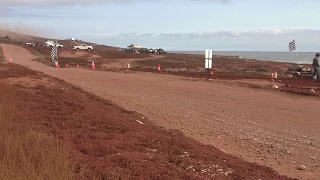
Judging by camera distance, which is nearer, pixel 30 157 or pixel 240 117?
pixel 30 157

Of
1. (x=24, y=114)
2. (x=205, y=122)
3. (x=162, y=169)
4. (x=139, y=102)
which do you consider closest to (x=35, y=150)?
(x=162, y=169)

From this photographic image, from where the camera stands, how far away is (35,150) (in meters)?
5.08

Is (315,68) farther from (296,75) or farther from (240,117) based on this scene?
(240,117)

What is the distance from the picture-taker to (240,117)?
1253 centimetres

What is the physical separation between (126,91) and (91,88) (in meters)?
1.72

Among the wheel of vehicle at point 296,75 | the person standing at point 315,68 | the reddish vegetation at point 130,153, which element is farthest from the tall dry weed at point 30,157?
the wheel of vehicle at point 296,75

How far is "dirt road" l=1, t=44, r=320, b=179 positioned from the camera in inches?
326

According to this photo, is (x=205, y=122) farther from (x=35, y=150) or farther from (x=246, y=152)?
(x=35, y=150)

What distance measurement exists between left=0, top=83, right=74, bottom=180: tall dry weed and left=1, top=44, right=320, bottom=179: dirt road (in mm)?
4103

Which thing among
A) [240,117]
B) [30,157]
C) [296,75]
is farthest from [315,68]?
[30,157]

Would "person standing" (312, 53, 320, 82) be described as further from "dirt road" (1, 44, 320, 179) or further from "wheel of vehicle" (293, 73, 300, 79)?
"dirt road" (1, 44, 320, 179)

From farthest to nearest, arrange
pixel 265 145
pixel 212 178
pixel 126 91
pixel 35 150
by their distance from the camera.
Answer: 1. pixel 126 91
2. pixel 265 145
3. pixel 212 178
4. pixel 35 150

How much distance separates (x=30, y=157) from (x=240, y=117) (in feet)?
28.6

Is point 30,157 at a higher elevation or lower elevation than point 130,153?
higher
